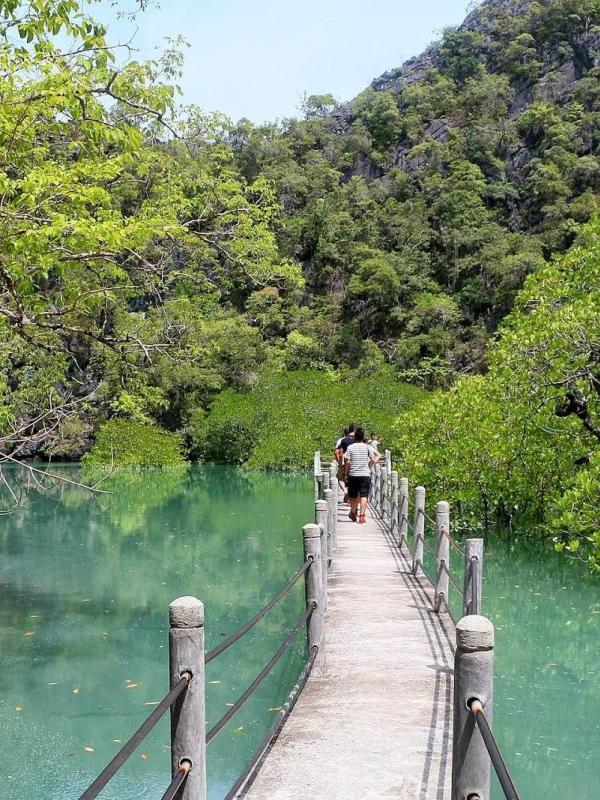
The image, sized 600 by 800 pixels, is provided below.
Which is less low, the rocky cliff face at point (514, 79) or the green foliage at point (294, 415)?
the rocky cliff face at point (514, 79)

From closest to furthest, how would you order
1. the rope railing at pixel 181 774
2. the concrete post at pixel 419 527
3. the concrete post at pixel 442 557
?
the rope railing at pixel 181 774, the concrete post at pixel 442 557, the concrete post at pixel 419 527

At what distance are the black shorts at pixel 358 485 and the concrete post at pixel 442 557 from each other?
5.55m

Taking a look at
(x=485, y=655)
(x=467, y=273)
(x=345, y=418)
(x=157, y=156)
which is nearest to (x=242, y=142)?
(x=467, y=273)

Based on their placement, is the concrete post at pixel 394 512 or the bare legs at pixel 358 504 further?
the bare legs at pixel 358 504

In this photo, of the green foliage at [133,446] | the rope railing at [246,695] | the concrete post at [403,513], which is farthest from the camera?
the green foliage at [133,446]

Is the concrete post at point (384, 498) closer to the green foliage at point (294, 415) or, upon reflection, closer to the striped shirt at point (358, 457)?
the striped shirt at point (358, 457)

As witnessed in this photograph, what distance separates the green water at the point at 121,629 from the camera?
7.18 m

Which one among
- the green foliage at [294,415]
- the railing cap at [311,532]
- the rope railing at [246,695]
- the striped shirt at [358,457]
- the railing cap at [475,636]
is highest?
the green foliage at [294,415]

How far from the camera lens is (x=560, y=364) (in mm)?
10328

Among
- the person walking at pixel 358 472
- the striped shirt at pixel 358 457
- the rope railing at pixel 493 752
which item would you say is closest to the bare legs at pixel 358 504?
the person walking at pixel 358 472

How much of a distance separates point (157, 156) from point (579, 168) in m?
37.9

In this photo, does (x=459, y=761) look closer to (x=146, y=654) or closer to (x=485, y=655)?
(x=485, y=655)

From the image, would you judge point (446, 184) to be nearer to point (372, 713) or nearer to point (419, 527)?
point (419, 527)

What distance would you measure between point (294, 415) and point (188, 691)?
1344 inches
